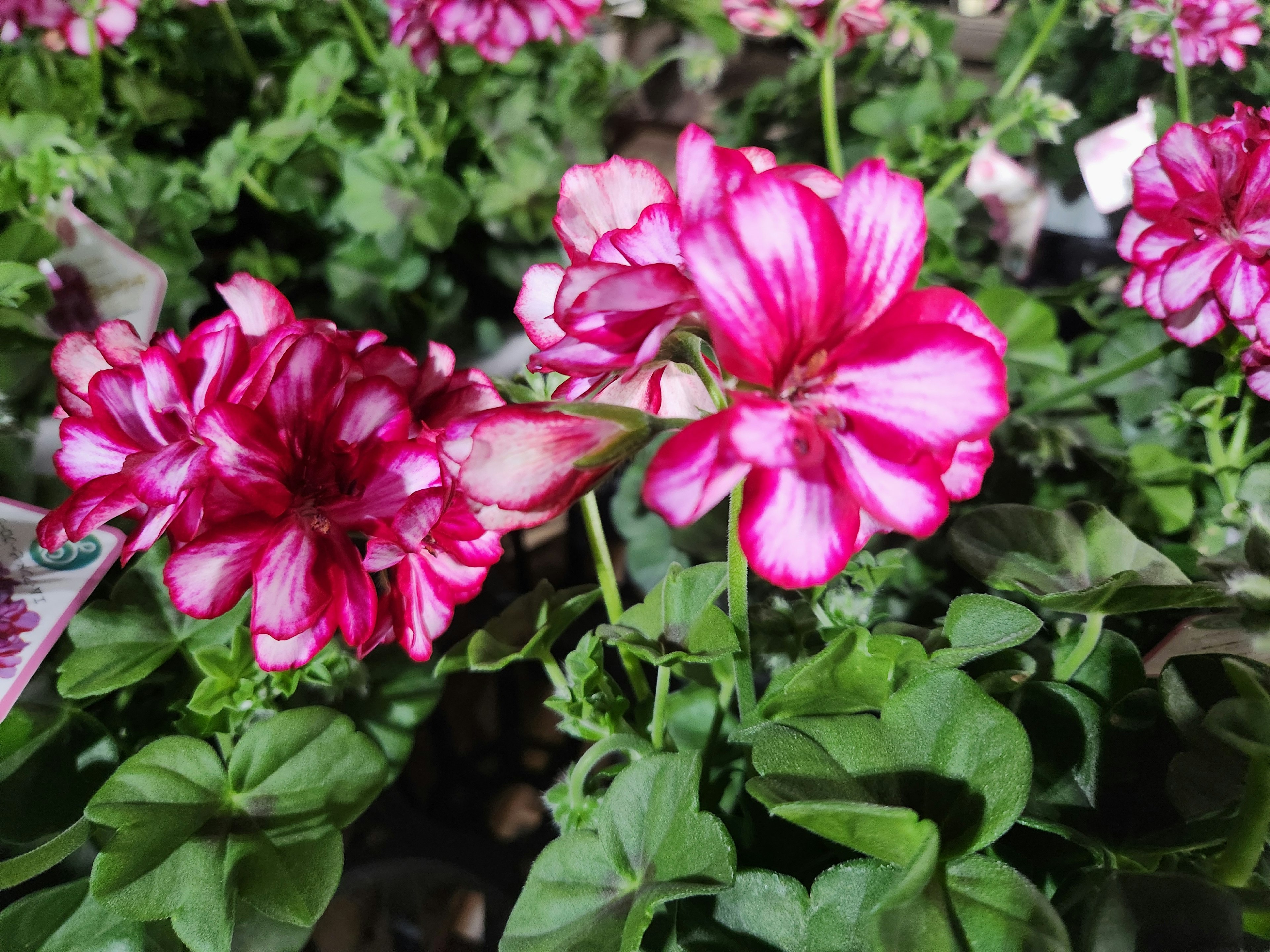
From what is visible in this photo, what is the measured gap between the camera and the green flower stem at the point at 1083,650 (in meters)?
0.47

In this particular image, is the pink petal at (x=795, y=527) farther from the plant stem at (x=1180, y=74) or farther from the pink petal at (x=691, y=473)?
the plant stem at (x=1180, y=74)

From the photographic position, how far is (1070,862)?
44 centimetres

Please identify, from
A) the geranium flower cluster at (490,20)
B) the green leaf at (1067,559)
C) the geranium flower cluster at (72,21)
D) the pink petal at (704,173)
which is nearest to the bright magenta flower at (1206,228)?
the green leaf at (1067,559)

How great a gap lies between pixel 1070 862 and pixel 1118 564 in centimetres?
16

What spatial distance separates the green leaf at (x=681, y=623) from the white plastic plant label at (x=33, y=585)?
0.32 metres

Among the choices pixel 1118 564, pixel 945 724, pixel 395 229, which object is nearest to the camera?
pixel 945 724

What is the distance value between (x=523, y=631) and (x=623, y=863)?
6.0 inches

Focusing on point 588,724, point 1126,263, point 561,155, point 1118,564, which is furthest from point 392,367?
point 1126,263

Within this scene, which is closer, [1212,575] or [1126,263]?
[1212,575]

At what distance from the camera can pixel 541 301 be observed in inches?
15.6

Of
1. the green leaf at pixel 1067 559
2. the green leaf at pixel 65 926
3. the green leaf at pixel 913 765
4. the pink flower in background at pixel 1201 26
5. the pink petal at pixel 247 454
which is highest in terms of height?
the pink petal at pixel 247 454

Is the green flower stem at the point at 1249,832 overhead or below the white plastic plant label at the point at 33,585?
below

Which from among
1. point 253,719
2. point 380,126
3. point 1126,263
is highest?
point 380,126

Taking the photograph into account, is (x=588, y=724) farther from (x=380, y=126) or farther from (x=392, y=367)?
(x=380, y=126)
